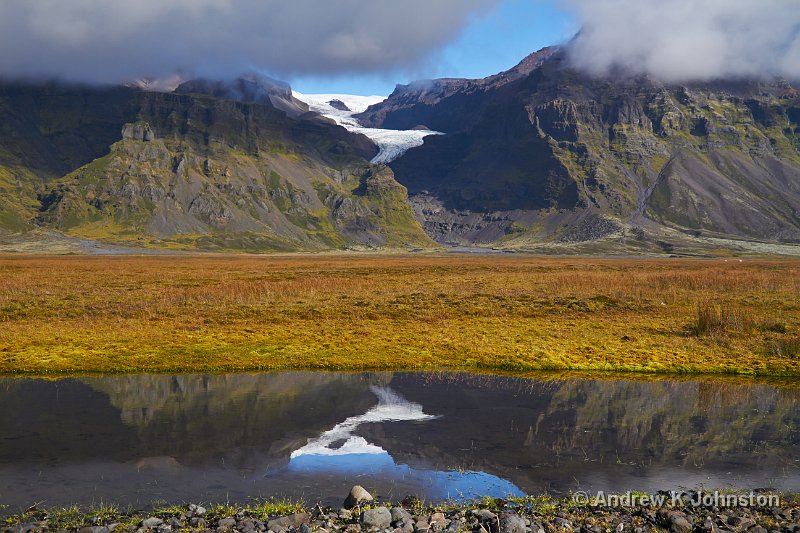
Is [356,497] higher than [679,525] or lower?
lower

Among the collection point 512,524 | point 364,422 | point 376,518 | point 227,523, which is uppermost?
point 512,524

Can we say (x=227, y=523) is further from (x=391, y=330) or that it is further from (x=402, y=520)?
(x=391, y=330)

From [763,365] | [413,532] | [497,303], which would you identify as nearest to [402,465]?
[413,532]

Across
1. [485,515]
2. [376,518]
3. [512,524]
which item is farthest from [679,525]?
[376,518]

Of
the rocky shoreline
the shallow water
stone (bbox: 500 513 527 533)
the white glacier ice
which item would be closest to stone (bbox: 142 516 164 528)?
the rocky shoreline

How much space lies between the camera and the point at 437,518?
12367 mm

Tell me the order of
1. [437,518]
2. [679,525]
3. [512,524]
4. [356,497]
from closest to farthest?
[512,524] < [679,525] < [437,518] < [356,497]

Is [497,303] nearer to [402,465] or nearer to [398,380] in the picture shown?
[398,380]

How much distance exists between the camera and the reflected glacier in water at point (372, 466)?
14617mm

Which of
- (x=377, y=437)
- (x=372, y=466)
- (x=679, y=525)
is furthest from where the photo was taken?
(x=377, y=437)

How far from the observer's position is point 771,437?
18.8m

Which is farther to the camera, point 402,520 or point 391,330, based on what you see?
point 391,330

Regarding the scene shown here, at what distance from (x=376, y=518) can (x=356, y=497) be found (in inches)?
45.6

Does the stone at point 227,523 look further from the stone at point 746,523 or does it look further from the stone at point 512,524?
the stone at point 746,523
